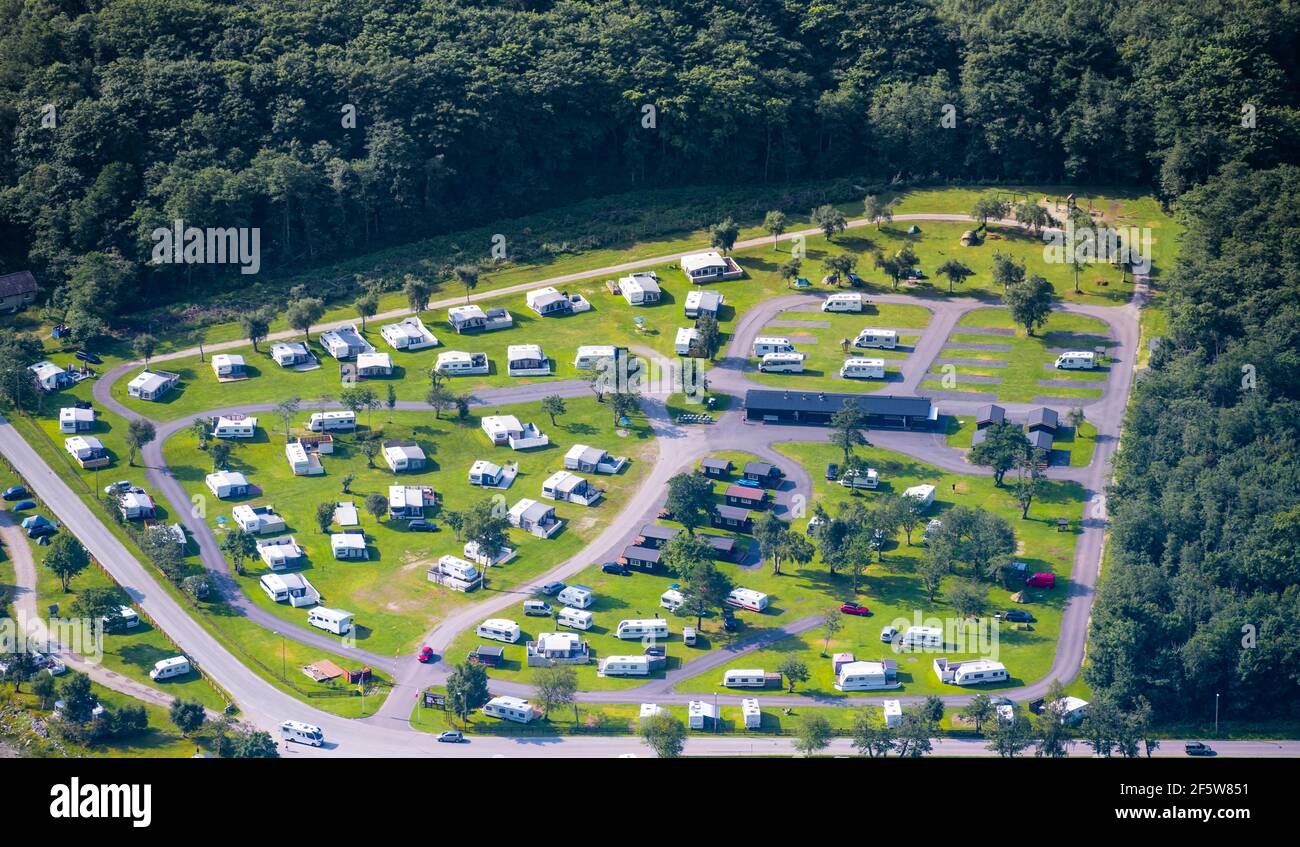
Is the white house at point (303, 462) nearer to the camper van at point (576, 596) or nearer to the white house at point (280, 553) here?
the white house at point (280, 553)

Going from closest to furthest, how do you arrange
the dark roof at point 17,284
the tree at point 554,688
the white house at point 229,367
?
the tree at point 554,688
the white house at point 229,367
the dark roof at point 17,284

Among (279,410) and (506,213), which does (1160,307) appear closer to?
(506,213)

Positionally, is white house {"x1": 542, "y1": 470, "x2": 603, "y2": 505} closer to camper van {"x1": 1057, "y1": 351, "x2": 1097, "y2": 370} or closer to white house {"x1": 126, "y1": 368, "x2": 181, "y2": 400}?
white house {"x1": 126, "y1": 368, "x2": 181, "y2": 400}

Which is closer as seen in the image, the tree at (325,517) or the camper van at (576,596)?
the camper van at (576,596)

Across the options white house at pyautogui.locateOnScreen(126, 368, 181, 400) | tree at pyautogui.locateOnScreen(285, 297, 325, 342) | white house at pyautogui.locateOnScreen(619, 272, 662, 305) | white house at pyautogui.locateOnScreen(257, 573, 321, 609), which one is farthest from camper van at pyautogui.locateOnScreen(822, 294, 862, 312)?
white house at pyautogui.locateOnScreen(126, 368, 181, 400)

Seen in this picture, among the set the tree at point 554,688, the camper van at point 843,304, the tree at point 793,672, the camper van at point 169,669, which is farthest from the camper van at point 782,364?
the camper van at point 169,669

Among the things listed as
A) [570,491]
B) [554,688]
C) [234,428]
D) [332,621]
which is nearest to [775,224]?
Answer: [570,491]

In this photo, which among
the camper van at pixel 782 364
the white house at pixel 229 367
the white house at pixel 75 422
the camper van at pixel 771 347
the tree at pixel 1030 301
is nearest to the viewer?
the white house at pixel 75 422
